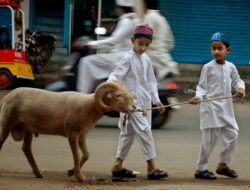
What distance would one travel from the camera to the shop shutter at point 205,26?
21.0 metres

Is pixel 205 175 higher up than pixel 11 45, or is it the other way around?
pixel 11 45

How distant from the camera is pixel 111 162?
9.47 m

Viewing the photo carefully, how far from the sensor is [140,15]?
11625 mm

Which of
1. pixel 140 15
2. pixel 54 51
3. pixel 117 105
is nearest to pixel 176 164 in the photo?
pixel 117 105

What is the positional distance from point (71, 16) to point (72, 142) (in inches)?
543

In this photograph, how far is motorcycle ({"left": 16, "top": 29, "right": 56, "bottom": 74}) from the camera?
18516mm

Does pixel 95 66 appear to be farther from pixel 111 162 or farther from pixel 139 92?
pixel 139 92

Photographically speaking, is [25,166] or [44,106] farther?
[25,166]

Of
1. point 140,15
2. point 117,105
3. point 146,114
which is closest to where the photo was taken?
point 117,105

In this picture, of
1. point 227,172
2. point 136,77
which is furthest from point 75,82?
point 227,172

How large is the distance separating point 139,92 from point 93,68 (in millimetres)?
3740

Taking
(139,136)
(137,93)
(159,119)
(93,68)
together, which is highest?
(137,93)

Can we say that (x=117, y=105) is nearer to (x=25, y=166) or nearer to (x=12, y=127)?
(x=12, y=127)

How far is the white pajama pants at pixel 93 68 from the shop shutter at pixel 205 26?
9.38 metres
